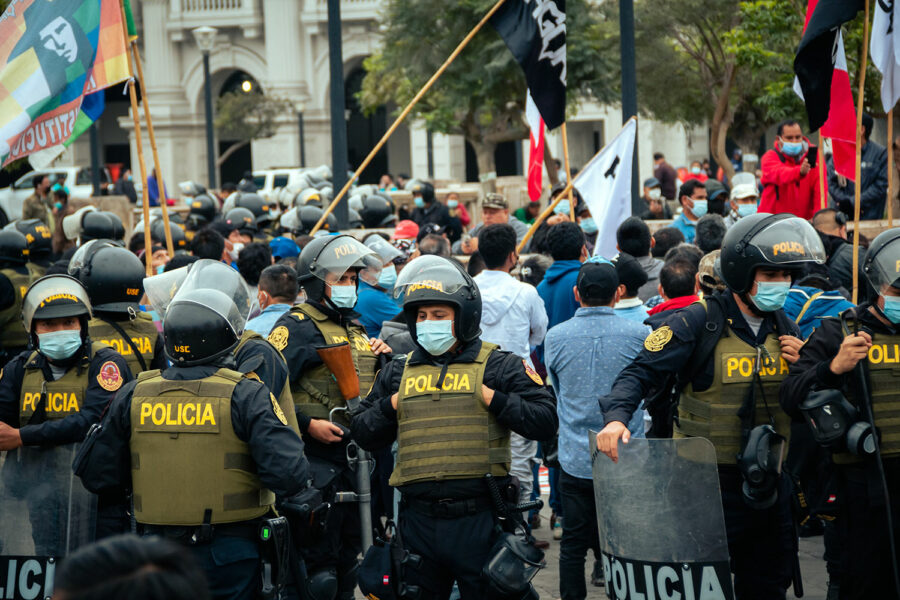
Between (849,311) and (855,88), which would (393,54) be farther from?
(849,311)

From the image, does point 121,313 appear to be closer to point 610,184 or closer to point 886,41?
point 610,184

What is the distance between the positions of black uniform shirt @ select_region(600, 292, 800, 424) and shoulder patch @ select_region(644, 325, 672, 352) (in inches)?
0.4

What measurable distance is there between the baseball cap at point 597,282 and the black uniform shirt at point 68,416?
2303 millimetres

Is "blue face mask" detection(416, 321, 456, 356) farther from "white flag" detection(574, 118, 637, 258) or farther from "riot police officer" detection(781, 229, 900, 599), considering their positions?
"white flag" detection(574, 118, 637, 258)

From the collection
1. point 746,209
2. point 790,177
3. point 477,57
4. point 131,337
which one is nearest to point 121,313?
point 131,337

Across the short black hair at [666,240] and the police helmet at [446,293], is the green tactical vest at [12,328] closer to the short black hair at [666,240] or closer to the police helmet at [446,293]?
the police helmet at [446,293]

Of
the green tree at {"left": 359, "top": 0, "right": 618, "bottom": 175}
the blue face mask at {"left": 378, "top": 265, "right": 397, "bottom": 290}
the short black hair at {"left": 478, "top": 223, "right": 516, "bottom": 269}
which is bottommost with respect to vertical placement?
the blue face mask at {"left": 378, "top": 265, "right": 397, "bottom": 290}

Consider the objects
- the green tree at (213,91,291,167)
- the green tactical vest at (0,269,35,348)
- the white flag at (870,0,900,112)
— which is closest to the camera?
the white flag at (870,0,900,112)

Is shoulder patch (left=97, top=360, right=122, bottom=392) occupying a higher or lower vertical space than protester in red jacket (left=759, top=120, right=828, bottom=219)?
lower

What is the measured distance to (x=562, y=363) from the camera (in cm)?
629

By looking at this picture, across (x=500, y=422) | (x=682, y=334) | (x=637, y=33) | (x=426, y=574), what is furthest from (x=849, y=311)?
(x=637, y=33)

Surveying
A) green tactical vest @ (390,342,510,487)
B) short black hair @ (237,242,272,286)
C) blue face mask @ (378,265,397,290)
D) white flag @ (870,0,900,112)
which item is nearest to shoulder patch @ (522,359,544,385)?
green tactical vest @ (390,342,510,487)

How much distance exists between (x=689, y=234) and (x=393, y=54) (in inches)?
614

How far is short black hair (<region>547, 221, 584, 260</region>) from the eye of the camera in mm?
7867
